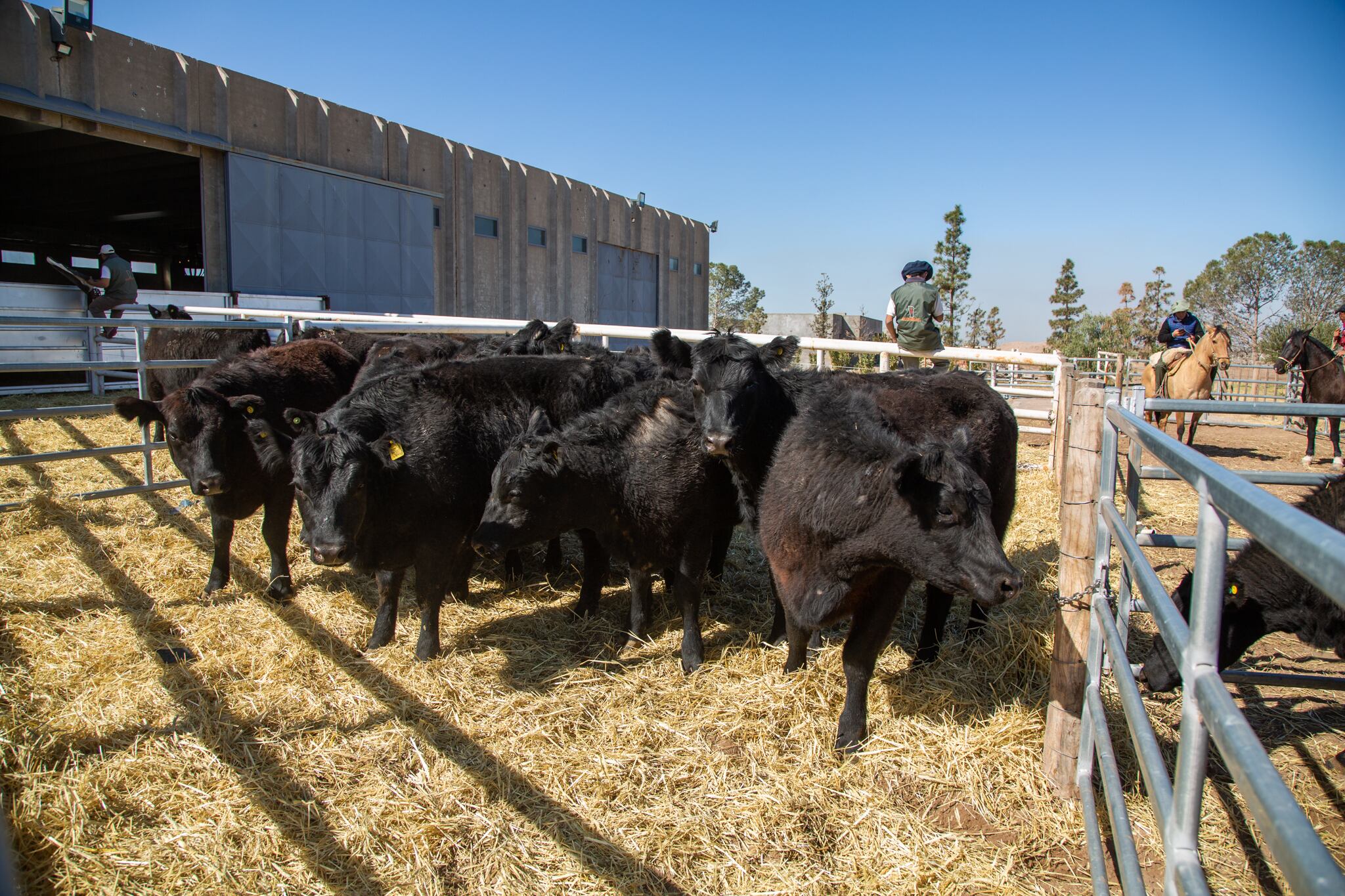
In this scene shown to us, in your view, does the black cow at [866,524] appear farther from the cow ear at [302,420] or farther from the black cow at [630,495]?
the cow ear at [302,420]

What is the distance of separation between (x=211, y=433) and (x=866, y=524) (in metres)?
4.44

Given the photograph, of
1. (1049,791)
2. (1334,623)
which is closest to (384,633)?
(1049,791)

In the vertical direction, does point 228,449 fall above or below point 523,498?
above

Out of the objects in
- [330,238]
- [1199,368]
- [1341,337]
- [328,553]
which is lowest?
[328,553]

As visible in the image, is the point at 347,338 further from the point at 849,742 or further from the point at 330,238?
the point at 330,238

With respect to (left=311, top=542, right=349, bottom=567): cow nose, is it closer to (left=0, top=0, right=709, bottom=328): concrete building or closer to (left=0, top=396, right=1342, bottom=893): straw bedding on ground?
(left=0, top=396, right=1342, bottom=893): straw bedding on ground

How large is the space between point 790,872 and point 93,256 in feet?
119

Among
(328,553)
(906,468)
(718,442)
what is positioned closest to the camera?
(906,468)

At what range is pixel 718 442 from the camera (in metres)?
4.58

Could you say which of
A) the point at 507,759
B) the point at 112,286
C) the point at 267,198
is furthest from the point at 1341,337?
the point at 267,198

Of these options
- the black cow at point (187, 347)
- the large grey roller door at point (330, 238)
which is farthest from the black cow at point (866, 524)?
the large grey roller door at point (330, 238)

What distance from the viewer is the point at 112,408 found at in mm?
6848

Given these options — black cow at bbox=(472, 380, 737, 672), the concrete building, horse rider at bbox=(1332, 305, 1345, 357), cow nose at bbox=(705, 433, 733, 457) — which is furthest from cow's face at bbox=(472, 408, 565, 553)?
the concrete building

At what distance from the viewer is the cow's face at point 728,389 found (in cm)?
468
